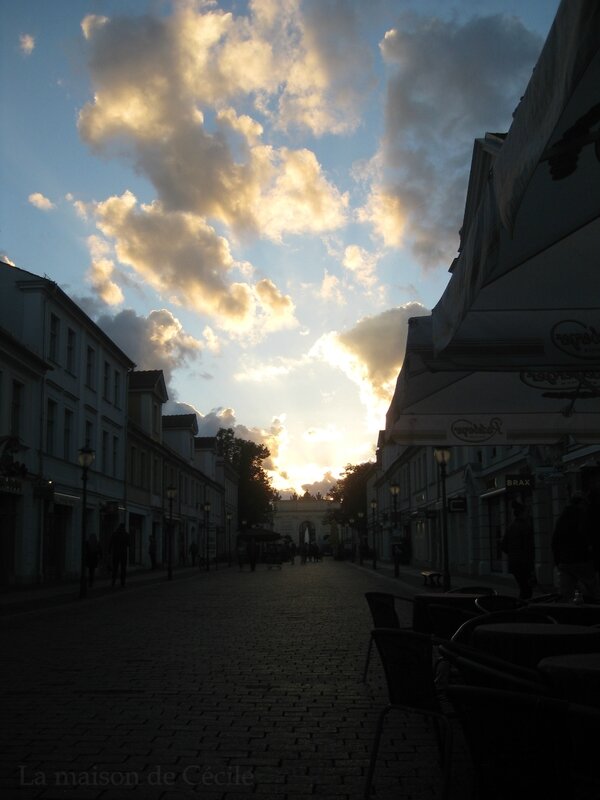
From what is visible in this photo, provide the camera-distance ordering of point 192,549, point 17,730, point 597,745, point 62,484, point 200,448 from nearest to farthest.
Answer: point 597,745 → point 17,730 → point 62,484 → point 192,549 → point 200,448

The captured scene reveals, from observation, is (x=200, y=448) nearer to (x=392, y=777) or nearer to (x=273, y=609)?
(x=273, y=609)

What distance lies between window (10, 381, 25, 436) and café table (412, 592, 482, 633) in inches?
832

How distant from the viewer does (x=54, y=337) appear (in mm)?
30766

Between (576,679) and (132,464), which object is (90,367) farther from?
(576,679)

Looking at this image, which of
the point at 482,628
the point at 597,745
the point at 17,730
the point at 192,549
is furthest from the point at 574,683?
the point at 192,549

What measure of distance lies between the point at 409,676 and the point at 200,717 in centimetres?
262

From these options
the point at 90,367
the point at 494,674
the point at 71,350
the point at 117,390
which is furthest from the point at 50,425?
the point at 494,674

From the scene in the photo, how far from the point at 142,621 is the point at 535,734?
12.7 meters

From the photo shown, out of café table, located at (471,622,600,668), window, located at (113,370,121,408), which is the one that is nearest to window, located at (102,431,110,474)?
window, located at (113,370,121,408)

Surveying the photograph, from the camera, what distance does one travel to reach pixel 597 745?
10.9 feet

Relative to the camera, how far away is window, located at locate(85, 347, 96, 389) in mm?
34844

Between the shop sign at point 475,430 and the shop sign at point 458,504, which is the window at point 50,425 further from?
the shop sign at point 475,430

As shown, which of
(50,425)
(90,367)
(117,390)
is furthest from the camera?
(117,390)

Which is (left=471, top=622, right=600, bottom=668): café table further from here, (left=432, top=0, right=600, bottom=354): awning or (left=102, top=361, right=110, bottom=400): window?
(left=102, top=361, right=110, bottom=400): window
